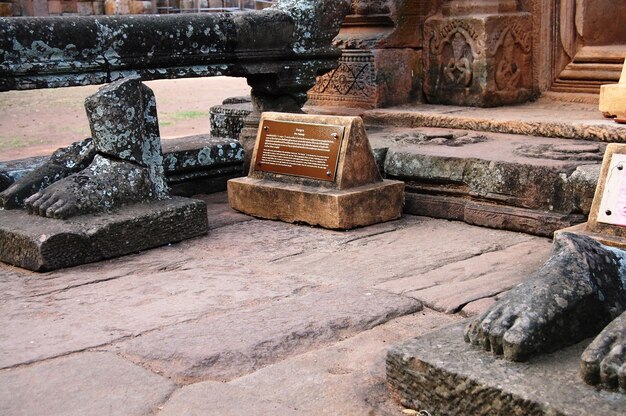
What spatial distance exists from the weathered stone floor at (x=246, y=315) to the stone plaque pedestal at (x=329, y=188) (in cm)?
12

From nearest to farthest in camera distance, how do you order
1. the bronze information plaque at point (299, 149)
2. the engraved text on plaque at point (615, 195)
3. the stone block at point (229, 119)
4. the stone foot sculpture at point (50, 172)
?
the engraved text on plaque at point (615, 195)
the stone foot sculpture at point (50, 172)
the bronze information plaque at point (299, 149)
the stone block at point (229, 119)

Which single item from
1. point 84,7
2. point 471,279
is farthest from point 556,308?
point 84,7

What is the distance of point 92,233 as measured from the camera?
4.48 m

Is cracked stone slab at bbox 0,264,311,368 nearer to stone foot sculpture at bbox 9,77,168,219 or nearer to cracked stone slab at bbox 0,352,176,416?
cracked stone slab at bbox 0,352,176,416

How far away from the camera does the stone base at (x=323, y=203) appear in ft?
16.5

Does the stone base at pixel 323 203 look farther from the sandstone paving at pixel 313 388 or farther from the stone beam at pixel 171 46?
the sandstone paving at pixel 313 388

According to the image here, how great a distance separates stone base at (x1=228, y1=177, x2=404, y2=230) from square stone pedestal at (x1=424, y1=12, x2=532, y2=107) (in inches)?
66.1

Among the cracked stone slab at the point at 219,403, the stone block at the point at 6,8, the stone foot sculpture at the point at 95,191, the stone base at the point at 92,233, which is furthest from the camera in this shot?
the stone block at the point at 6,8

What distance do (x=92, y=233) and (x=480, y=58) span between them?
335cm

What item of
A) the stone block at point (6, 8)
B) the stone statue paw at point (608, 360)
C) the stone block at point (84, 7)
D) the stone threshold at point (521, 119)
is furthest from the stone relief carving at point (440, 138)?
the stone block at point (84, 7)

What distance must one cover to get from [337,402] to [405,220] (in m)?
2.66

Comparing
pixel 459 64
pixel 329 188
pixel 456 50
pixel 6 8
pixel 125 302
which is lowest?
pixel 125 302

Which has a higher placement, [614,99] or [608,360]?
[614,99]

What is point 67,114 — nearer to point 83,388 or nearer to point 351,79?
point 351,79
